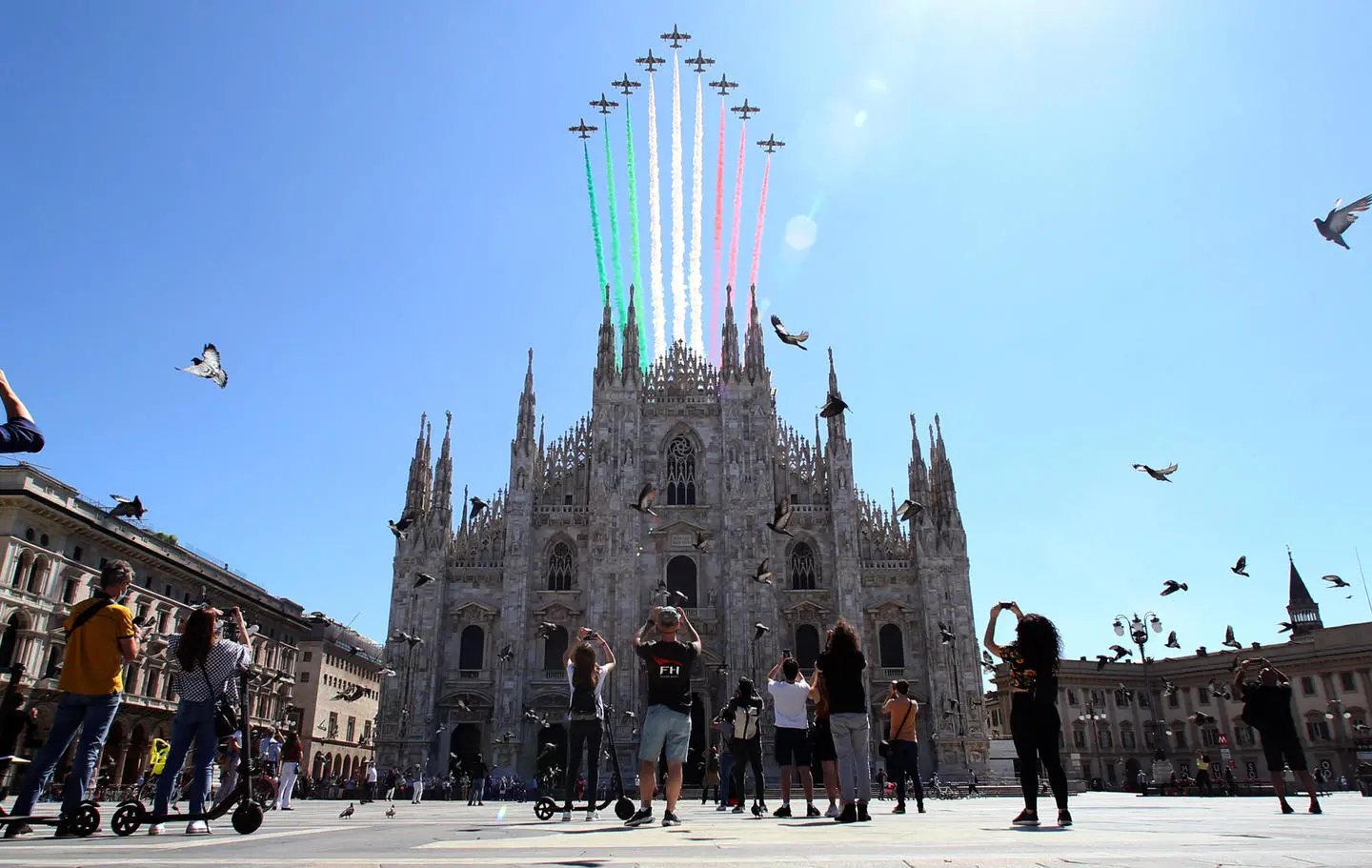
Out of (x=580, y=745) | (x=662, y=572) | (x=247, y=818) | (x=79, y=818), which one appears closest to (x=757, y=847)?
(x=247, y=818)

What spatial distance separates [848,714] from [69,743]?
615 centimetres

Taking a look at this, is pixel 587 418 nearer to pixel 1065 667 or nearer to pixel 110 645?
pixel 110 645

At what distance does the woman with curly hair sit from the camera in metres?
8.02

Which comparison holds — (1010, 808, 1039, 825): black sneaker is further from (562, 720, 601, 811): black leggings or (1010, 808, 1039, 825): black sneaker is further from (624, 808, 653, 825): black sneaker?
(562, 720, 601, 811): black leggings

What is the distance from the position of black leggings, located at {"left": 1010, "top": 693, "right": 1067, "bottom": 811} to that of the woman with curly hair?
1.34 metres

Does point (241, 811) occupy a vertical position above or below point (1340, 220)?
below

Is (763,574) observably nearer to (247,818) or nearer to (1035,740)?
(1035,740)

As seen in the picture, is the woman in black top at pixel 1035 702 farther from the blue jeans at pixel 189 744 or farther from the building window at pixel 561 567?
the building window at pixel 561 567

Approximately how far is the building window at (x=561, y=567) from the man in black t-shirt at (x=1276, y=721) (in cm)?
3215

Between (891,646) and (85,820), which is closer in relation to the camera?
(85,820)

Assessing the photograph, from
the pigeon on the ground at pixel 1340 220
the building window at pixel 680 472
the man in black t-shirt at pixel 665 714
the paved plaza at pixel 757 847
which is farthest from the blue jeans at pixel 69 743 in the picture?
the building window at pixel 680 472

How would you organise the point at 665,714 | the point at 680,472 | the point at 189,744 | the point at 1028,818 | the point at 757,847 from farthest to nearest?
the point at 680,472 < the point at 665,714 < the point at 1028,818 < the point at 189,744 < the point at 757,847

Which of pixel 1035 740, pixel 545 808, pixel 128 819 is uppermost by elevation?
pixel 1035 740

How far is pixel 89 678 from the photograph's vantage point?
6094 millimetres
